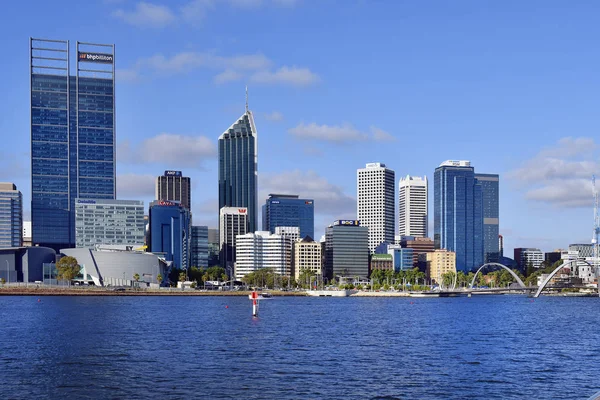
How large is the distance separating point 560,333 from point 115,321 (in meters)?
61.6

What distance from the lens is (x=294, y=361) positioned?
237 feet

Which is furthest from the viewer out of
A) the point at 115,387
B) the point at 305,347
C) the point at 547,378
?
the point at 305,347

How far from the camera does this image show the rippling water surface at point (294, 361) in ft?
187

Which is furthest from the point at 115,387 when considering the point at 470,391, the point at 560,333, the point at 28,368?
the point at 560,333

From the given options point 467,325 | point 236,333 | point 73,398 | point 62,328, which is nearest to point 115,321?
point 62,328

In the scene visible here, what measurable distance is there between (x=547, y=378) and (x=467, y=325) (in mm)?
59798

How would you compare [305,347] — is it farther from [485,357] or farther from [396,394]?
[396,394]

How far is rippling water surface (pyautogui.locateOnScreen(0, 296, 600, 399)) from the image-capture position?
56969mm

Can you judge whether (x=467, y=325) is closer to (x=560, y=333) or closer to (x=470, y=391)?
(x=560, y=333)

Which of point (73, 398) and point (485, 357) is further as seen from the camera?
point (485, 357)

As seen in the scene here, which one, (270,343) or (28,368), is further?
(270,343)

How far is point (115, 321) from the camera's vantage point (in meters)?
124

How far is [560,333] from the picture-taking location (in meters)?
107

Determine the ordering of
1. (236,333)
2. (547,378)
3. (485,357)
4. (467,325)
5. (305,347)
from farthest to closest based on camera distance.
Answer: (467,325) < (236,333) < (305,347) < (485,357) < (547,378)
